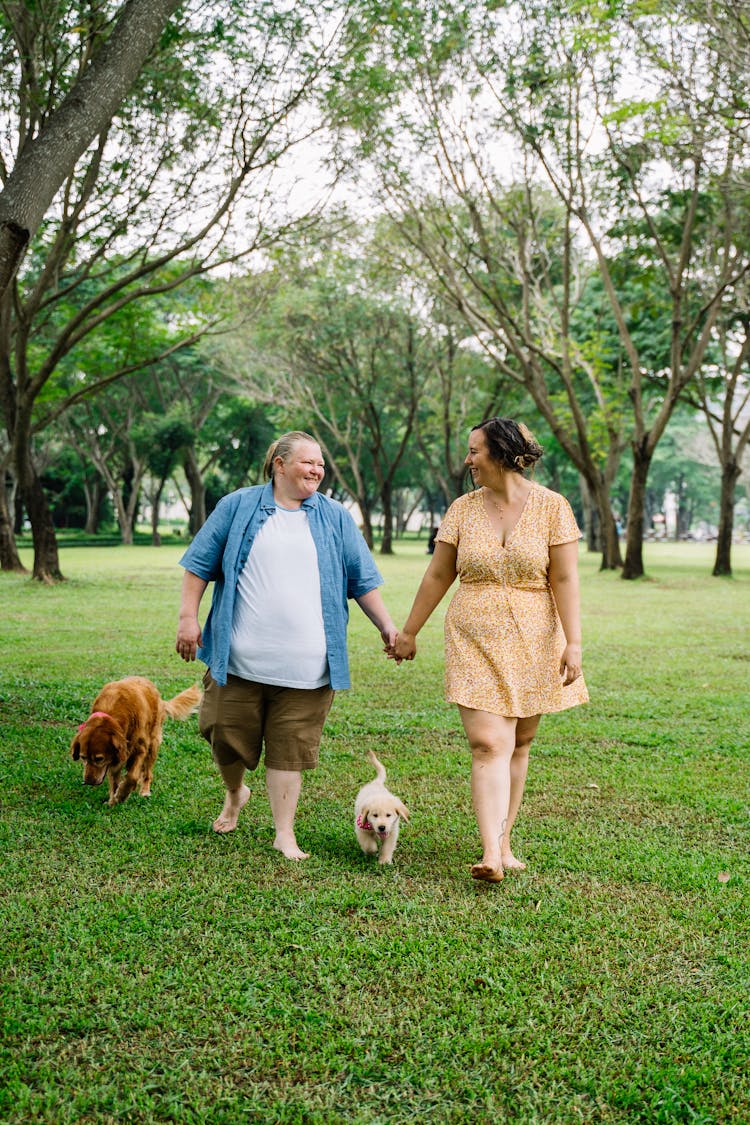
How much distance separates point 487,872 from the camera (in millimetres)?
3963

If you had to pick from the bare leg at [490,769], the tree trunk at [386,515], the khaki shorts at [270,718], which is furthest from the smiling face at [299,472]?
the tree trunk at [386,515]

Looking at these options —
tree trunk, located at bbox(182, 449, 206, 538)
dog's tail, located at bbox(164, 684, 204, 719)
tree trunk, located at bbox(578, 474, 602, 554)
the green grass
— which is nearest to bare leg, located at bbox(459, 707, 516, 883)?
the green grass

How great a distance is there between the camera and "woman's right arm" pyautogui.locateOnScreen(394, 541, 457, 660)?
14.4ft

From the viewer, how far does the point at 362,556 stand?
461 cm

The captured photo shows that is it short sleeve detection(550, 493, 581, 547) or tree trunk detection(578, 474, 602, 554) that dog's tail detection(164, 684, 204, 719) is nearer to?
short sleeve detection(550, 493, 581, 547)

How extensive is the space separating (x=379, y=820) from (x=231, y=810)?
97 cm

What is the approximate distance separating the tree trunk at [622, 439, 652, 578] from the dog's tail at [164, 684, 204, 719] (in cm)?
1676

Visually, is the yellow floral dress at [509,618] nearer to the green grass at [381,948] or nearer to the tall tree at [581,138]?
the green grass at [381,948]

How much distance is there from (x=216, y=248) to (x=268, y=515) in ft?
39.9

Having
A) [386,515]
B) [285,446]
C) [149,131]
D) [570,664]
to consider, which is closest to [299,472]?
[285,446]

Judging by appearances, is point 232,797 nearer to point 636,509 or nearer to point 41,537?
point 41,537

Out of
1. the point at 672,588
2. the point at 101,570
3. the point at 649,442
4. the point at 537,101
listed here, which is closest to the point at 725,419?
the point at 649,442

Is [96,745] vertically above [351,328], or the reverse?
[351,328]

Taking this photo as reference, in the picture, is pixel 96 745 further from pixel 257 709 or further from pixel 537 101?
pixel 537 101
